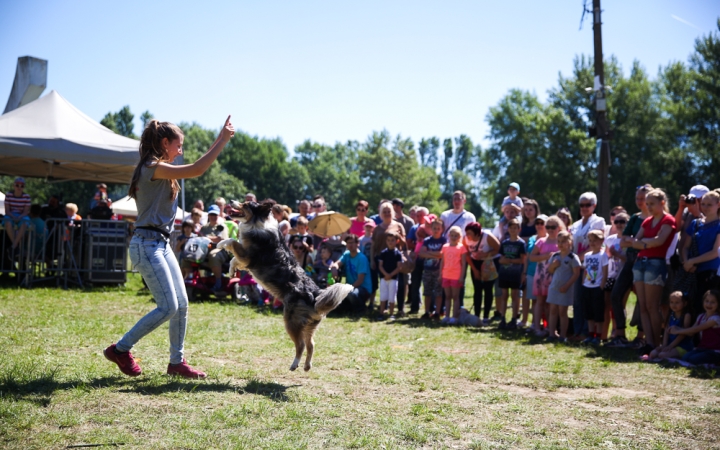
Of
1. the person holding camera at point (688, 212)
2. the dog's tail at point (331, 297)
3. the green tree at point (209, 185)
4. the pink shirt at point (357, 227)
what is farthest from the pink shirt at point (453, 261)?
the green tree at point (209, 185)

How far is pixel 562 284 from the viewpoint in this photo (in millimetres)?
9172

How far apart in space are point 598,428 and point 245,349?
4186 mm

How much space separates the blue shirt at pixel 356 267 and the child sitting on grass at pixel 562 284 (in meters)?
3.65

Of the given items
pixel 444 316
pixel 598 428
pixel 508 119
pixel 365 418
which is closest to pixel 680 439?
pixel 598 428

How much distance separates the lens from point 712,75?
35.8 meters

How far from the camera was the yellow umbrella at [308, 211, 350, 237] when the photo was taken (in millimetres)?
12609

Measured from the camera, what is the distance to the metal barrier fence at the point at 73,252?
1328 cm

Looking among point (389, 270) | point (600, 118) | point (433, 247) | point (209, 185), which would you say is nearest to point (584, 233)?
point (433, 247)

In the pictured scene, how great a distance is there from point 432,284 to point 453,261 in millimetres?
709

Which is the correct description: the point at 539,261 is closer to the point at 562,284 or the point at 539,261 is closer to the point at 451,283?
the point at 562,284

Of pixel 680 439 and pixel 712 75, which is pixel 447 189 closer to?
pixel 712 75

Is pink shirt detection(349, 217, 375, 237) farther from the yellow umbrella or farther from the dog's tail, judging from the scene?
the dog's tail

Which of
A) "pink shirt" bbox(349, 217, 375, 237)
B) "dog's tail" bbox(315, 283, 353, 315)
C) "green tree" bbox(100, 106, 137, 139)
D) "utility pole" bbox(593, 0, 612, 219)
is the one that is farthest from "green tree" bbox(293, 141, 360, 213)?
"dog's tail" bbox(315, 283, 353, 315)

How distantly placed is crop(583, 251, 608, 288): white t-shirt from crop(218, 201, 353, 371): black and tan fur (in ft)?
14.8
